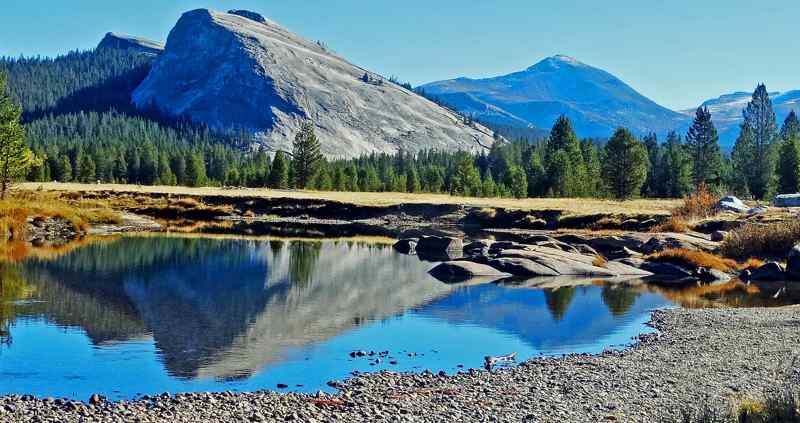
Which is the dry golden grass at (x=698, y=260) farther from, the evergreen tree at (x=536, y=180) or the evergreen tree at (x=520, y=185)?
the evergreen tree at (x=536, y=180)

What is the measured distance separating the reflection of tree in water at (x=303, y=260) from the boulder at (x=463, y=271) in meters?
9.02

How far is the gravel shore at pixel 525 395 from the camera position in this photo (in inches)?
763

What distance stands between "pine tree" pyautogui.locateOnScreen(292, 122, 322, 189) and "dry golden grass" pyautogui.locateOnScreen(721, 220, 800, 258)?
98.3 metres

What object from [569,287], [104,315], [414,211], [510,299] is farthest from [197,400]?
[414,211]

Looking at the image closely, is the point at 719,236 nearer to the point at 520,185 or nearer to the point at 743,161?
the point at 520,185

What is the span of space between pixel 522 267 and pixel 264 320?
24532 millimetres

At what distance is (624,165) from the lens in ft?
384

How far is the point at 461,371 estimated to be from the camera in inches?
991

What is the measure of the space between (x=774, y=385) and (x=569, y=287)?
2630cm

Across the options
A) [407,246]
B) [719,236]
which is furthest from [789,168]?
[407,246]

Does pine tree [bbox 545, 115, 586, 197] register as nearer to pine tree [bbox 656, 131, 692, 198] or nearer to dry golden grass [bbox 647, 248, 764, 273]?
pine tree [bbox 656, 131, 692, 198]

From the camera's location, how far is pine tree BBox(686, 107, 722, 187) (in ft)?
436

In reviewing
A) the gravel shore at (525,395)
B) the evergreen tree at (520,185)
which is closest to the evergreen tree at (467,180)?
the evergreen tree at (520,185)

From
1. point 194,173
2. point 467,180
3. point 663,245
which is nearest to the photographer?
point 663,245
